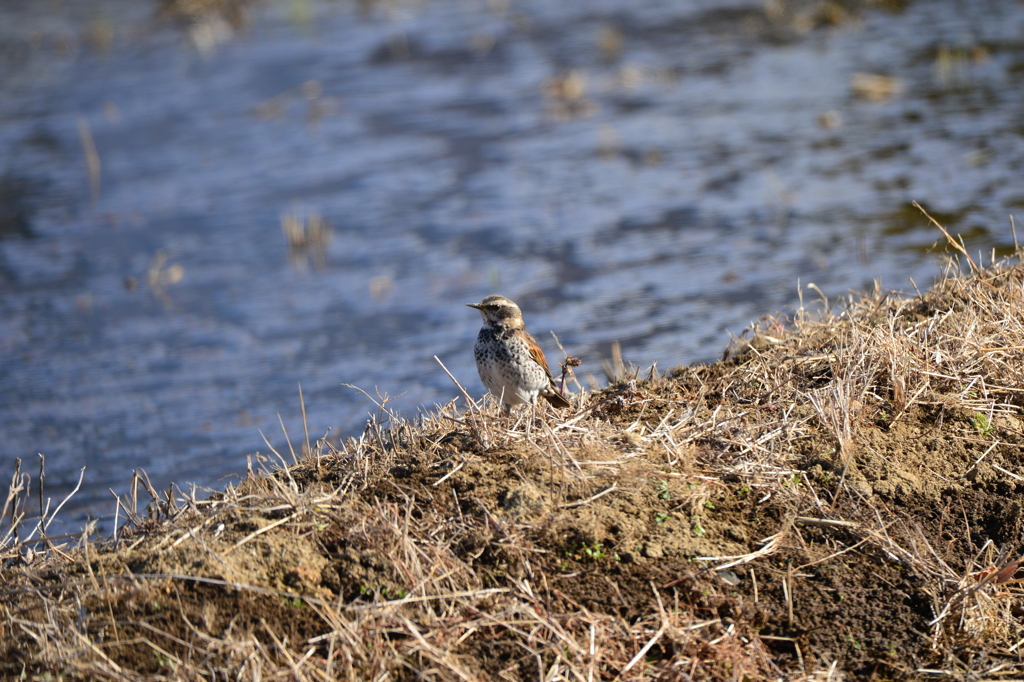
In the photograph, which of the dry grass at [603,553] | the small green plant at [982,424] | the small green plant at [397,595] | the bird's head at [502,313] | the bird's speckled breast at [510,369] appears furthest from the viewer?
the bird's head at [502,313]

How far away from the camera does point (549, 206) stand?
11391 millimetres

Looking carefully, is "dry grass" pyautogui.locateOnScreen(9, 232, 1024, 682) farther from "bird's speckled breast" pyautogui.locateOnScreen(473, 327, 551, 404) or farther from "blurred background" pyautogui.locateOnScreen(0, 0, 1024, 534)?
"blurred background" pyautogui.locateOnScreen(0, 0, 1024, 534)

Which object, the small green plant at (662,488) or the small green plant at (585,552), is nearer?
the small green plant at (585,552)

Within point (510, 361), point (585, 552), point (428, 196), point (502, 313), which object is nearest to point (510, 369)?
point (510, 361)

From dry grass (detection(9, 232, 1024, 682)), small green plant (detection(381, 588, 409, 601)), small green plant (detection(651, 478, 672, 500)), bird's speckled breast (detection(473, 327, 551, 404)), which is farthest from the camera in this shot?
bird's speckled breast (detection(473, 327, 551, 404))

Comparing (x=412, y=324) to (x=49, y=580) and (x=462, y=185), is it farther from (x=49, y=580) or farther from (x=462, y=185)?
(x=49, y=580)

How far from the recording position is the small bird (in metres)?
5.25

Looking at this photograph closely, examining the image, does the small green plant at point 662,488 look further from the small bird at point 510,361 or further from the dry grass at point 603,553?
the small bird at point 510,361

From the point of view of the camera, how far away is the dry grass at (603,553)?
362 cm

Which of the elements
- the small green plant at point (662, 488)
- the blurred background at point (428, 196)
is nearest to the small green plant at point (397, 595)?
the small green plant at point (662, 488)

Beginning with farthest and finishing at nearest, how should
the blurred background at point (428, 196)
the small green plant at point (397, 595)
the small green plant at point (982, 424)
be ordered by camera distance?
the blurred background at point (428, 196) → the small green plant at point (982, 424) → the small green plant at point (397, 595)

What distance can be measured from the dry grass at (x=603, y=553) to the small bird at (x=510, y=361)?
0.49 m

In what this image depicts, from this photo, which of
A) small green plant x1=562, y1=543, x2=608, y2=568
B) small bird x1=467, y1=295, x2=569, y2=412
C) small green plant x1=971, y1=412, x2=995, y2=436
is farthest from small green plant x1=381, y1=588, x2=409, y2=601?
small green plant x1=971, y1=412, x2=995, y2=436

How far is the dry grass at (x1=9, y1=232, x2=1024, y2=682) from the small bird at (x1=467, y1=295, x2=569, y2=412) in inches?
19.5
